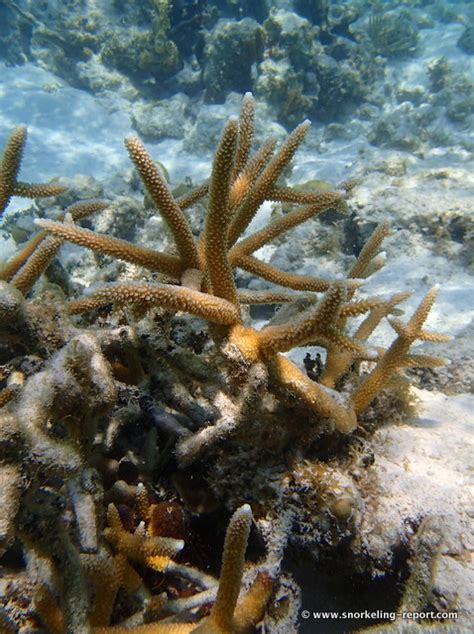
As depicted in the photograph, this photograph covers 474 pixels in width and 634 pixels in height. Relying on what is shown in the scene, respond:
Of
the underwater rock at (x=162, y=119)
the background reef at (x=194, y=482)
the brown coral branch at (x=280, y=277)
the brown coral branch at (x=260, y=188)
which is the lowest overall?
the background reef at (x=194, y=482)

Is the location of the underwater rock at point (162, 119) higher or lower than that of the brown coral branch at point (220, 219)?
higher

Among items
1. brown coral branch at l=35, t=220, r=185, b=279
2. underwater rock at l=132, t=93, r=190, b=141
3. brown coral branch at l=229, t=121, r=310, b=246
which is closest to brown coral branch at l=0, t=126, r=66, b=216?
brown coral branch at l=35, t=220, r=185, b=279

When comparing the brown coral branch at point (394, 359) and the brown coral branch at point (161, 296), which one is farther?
the brown coral branch at point (394, 359)

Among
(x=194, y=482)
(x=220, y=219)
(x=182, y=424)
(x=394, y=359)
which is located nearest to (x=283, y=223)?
(x=220, y=219)

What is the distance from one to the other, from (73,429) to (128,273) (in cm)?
184

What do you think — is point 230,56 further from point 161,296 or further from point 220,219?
point 161,296

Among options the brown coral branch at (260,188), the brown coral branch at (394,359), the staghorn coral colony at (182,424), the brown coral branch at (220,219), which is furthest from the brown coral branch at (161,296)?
the brown coral branch at (394,359)

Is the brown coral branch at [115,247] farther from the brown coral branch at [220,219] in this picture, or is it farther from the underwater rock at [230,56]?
the underwater rock at [230,56]

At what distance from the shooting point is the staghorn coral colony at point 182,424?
5.05 ft

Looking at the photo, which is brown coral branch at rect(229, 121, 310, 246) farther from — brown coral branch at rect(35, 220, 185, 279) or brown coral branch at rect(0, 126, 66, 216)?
brown coral branch at rect(0, 126, 66, 216)

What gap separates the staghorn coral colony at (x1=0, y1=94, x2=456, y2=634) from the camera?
1540 millimetres

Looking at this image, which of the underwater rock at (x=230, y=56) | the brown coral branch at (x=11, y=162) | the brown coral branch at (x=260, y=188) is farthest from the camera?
the underwater rock at (x=230, y=56)

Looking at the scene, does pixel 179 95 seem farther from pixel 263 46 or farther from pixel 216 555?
pixel 216 555

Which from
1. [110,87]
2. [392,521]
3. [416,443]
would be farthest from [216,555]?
[110,87]
